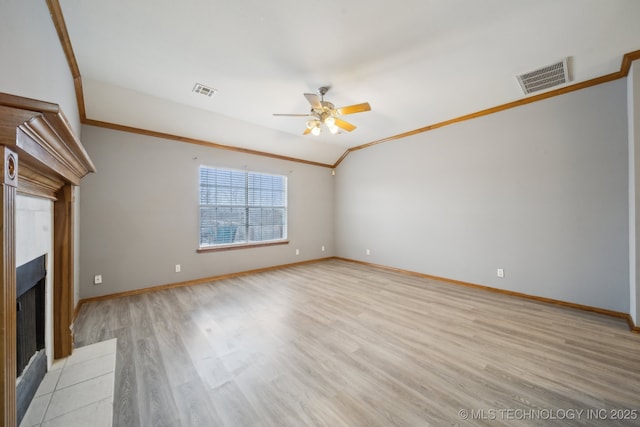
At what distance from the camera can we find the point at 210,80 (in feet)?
9.37

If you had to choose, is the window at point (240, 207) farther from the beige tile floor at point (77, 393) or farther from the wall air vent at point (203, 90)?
the beige tile floor at point (77, 393)

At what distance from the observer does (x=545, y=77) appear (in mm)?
2824

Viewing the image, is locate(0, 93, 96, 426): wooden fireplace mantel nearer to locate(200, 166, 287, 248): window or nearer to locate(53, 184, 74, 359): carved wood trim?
locate(53, 184, 74, 359): carved wood trim

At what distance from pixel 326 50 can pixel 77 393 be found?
138 inches

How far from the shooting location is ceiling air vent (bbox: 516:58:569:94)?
8.69 feet

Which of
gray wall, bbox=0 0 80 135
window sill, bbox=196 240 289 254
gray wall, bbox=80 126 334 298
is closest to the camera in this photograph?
gray wall, bbox=0 0 80 135

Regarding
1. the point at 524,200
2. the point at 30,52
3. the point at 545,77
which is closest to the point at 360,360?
the point at 30,52

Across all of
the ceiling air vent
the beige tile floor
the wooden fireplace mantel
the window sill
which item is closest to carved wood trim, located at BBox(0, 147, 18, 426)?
the wooden fireplace mantel

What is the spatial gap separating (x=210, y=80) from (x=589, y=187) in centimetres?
498

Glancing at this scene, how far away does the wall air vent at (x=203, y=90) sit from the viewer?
2.98 meters

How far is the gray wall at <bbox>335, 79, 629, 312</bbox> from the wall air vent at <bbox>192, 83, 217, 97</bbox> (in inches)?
141

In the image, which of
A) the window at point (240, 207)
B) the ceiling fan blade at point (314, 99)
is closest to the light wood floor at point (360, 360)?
the window at point (240, 207)

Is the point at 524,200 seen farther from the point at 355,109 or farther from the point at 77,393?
the point at 77,393

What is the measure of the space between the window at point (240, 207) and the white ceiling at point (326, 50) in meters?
1.27
